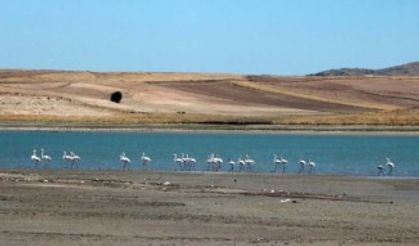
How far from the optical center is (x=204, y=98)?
433ft

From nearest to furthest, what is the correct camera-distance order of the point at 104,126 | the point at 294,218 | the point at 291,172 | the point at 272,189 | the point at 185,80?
1. the point at 294,218
2. the point at 272,189
3. the point at 291,172
4. the point at 104,126
5. the point at 185,80

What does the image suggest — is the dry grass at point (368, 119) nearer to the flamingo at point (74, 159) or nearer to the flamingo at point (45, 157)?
the flamingo at point (45, 157)

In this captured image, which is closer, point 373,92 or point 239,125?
point 239,125

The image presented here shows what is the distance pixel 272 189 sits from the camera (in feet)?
98.1

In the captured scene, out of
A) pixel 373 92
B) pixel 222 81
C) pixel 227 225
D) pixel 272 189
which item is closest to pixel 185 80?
pixel 222 81

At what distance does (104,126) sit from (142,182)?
2434 inches

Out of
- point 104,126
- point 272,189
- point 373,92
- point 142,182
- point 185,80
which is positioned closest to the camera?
point 272,189

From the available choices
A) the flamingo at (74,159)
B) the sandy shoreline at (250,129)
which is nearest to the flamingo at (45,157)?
the flamingo at (74,159)

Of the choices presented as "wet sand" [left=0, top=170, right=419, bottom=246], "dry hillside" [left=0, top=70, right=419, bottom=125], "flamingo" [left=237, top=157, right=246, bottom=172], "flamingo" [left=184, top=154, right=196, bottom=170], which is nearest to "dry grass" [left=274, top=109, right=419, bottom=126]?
"dry hillside" [left=0, top=70, right=419, bottom=125]

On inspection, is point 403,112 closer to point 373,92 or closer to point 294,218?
point 373,92

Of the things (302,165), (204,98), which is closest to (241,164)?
(302,165)

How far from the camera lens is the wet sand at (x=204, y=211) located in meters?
18.2

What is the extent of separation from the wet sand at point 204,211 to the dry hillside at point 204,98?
63490mm

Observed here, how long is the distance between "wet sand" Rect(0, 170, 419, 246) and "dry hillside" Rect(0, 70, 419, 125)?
63.5 m
